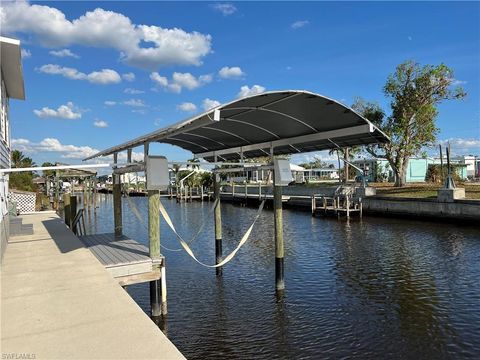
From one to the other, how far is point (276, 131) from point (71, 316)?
322 inches

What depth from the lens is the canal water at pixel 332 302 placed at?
811 centimetres

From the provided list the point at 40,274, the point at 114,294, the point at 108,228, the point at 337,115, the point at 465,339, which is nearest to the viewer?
the point at 114,294

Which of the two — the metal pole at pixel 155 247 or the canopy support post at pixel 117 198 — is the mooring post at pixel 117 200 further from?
the metal pole at pixel 155 247

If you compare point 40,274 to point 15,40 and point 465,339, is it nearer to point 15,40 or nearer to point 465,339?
point 15,40

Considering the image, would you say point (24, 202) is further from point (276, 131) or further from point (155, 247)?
point (155, 247)

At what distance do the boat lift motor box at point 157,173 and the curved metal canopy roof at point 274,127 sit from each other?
0.49m

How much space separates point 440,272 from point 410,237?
7.85m

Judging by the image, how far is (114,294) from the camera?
627 cm

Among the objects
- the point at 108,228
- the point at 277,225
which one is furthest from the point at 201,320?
the point at 108,228

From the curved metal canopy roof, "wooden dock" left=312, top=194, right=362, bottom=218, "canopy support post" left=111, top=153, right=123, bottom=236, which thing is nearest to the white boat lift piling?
the curved metal canopy roof

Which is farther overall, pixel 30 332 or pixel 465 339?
pixel 465 339

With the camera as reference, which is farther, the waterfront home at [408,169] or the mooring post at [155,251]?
the waterfront home at [408,169]

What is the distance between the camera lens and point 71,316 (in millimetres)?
5359

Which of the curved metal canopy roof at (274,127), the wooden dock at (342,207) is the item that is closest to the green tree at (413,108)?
the wooden dock at (342,207)
